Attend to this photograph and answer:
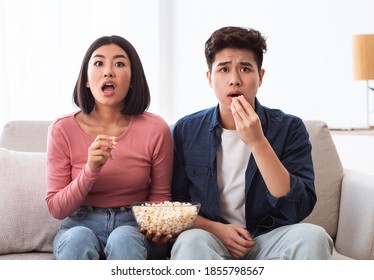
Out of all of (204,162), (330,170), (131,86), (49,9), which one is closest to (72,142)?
(131,86)

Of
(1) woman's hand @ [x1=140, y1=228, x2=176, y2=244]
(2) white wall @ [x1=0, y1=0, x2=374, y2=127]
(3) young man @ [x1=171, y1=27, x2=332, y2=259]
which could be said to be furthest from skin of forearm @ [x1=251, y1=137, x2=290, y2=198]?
(2) white wall @ [x1=0, y1=0, x2=374, y2=127]

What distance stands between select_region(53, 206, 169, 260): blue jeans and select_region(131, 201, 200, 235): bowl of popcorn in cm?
6

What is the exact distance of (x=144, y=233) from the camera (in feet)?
5.89

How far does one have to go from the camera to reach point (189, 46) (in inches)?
180

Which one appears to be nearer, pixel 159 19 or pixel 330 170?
pixel 330 170

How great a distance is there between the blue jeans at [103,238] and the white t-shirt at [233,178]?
0.71 feet

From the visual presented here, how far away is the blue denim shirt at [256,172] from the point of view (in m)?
1.84

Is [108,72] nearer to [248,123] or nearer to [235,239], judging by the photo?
[248,123]

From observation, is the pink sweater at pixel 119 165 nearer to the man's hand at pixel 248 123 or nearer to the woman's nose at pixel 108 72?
the woman's nose at pixel 108 72

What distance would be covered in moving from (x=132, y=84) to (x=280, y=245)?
2.25 ft

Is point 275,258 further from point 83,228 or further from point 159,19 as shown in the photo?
point 159,19

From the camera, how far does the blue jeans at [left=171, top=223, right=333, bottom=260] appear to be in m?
1.61

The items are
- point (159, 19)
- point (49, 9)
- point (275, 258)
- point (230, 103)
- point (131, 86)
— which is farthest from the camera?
point (159, 19)

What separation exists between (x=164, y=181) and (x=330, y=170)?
62 centimetres
